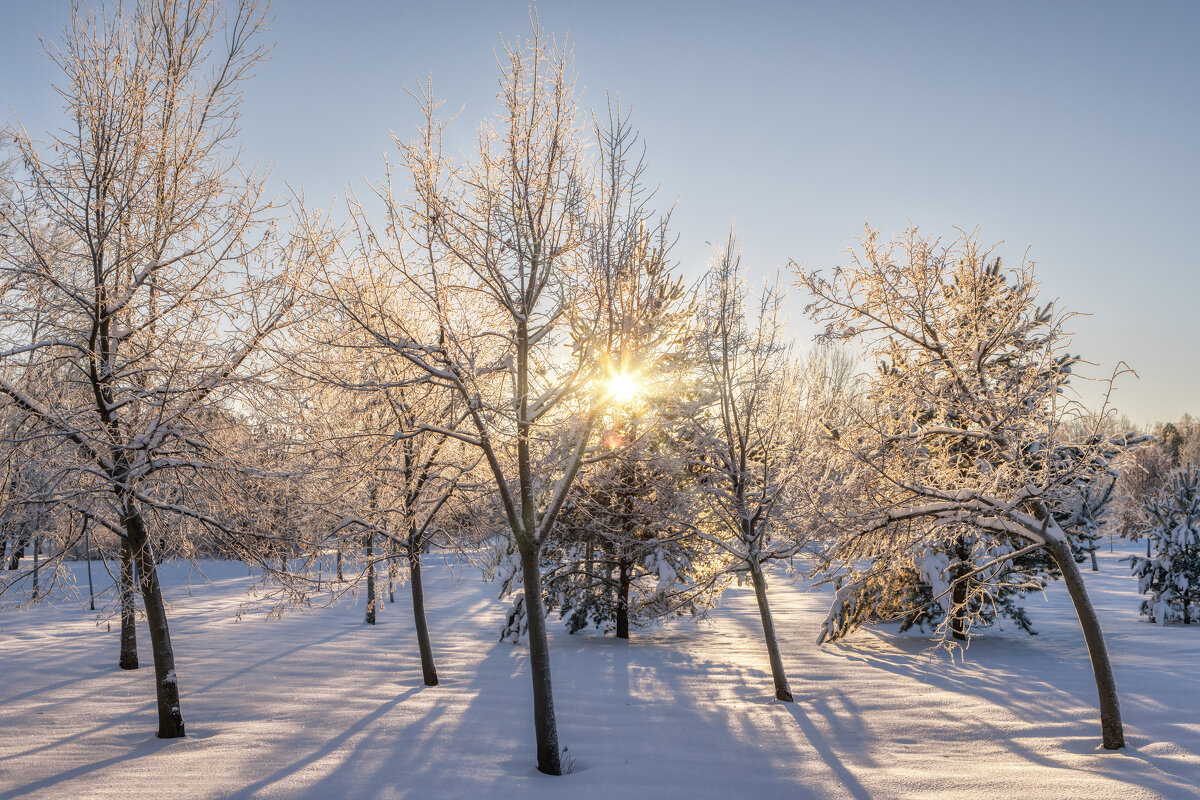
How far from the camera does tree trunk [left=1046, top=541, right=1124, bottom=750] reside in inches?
304

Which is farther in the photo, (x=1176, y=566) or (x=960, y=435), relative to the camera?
(x=1176, y=566)

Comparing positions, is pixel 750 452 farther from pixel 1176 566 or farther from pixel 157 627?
pixel 1176 566

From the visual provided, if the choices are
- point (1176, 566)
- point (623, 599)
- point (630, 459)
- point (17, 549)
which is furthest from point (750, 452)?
point (1176, 566)

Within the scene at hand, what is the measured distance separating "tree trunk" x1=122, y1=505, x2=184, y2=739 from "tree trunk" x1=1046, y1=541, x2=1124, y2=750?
9934 millimetres

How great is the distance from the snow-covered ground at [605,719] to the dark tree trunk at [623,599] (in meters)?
1.02

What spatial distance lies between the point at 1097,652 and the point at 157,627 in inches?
414

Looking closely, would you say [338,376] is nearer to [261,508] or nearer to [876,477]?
[261,508]

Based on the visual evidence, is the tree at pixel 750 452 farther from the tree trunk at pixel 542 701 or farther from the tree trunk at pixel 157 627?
the tree trunk at pixel 157 627

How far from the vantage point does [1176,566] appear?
19906mm

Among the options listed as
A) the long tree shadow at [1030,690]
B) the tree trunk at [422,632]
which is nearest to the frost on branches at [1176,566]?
the long tree shadow at [1030,690]

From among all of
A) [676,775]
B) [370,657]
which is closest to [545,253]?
[676,775]

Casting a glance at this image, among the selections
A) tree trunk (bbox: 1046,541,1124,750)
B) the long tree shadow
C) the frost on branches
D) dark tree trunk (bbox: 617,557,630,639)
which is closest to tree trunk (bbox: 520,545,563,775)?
the long tree shadow

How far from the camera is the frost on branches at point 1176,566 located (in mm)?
19641

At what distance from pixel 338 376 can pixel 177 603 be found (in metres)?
21.4
